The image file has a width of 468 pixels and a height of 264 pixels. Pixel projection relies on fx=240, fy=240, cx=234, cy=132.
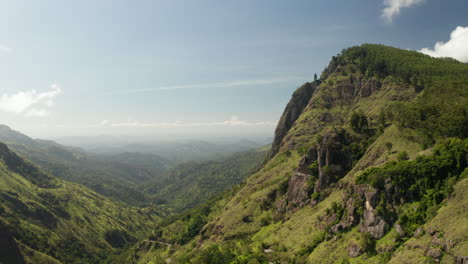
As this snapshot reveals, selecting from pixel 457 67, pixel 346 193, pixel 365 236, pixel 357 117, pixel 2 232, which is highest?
pixel 457 67

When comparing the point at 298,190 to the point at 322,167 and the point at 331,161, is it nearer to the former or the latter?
the point at 322,167

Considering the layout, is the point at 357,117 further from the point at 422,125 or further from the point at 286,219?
the point at 286,219

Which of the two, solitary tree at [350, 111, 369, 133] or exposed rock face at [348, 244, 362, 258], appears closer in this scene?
exposed rock face at [348, 244, 362, 258]

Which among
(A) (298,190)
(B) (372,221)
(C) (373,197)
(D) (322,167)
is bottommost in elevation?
(A) (298,190)

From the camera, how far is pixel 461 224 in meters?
54.6

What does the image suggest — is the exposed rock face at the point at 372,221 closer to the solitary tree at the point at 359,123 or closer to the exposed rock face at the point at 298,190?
the exposed rock face at the point at 298,190

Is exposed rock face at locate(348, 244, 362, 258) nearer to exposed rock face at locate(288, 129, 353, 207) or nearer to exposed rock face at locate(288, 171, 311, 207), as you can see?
exposed rock face at locate(288, 129, 353, 207)

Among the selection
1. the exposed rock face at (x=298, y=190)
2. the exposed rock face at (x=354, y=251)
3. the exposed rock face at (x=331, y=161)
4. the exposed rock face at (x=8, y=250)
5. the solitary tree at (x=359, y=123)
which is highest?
the solitary tree at (x=359, y=123)

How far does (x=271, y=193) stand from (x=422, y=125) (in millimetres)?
88309

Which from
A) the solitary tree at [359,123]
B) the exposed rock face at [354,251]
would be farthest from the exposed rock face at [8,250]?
the solitary tree at [359,123]

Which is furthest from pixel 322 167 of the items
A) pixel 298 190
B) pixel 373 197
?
pixel 373 197

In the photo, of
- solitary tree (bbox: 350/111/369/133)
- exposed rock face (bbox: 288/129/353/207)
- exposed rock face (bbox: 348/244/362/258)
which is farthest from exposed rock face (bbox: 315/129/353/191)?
exposed rock face (bbox: 348/244/362/258)

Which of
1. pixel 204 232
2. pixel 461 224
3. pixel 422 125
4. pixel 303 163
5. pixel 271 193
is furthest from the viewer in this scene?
pixel 204 232

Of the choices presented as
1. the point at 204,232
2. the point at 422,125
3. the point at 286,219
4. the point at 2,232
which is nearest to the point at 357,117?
the point at 422,125
